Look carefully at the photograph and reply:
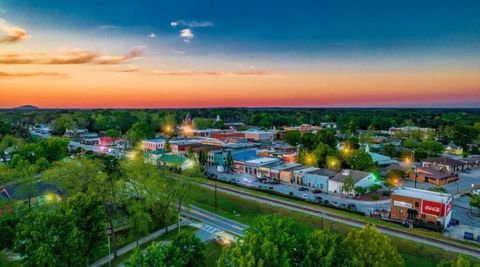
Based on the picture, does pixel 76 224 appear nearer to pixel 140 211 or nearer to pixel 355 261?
pixel 140 211

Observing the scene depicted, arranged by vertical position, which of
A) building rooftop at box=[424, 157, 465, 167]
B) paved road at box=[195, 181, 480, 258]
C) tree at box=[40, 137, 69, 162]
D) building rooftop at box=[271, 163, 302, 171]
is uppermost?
tree at box=[40, 137, 69, 162]

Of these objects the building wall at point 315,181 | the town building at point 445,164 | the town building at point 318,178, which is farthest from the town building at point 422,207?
the town building at point 445,164

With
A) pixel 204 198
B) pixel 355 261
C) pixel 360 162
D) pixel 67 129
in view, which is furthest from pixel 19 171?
pixel 67 129

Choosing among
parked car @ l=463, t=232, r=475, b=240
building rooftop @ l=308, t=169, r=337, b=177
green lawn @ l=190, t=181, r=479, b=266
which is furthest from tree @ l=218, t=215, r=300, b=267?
building rooftop @ l=308, t=169, r=337, b=177

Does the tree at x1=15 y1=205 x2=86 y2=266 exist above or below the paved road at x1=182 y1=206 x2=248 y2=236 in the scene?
above

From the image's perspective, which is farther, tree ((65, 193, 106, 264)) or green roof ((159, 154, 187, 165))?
green roof ((159, 154, 187, 165))

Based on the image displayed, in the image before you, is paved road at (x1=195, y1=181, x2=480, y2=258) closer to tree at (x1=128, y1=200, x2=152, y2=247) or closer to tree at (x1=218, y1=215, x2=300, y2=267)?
tree at (x1=218, y1=215, x2=300, y2=267)

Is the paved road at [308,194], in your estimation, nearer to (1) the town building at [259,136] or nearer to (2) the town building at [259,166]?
→ (2) the town building at [259,166]
